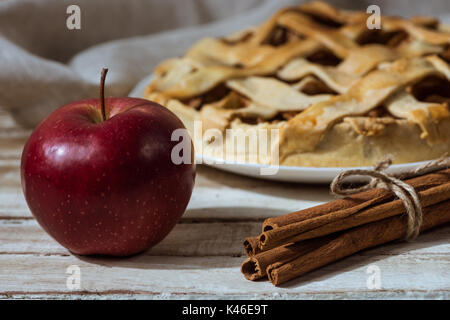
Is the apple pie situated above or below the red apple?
above

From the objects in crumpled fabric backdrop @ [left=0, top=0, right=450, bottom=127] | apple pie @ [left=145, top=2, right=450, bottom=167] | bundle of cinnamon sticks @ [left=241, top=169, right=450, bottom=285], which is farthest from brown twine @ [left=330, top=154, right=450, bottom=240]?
crumpled fabric backdrop @ [left=0, top=0, right=450, bottom=127]

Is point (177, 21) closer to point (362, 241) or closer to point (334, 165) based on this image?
→ point (334, 165)

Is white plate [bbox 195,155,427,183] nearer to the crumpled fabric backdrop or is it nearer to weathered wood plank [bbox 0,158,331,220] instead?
weathered wood plank [bbox 0,158,331,220]

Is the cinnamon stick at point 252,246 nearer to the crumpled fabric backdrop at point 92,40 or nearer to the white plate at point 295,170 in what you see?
the white plate at point 295,170

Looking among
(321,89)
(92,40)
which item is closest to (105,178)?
(321,89)

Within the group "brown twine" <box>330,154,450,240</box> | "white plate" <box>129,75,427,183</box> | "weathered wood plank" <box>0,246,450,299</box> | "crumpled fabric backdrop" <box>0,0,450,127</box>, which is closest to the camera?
"weathered wood plank" <box>0,246,450,299</box>

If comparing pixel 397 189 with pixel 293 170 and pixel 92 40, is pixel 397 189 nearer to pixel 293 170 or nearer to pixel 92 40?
pixel 293 170

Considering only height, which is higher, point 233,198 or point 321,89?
point 321,89

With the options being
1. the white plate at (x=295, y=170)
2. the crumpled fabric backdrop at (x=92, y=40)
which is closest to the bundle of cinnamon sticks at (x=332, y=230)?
the white plate at (x=295, y=170)
